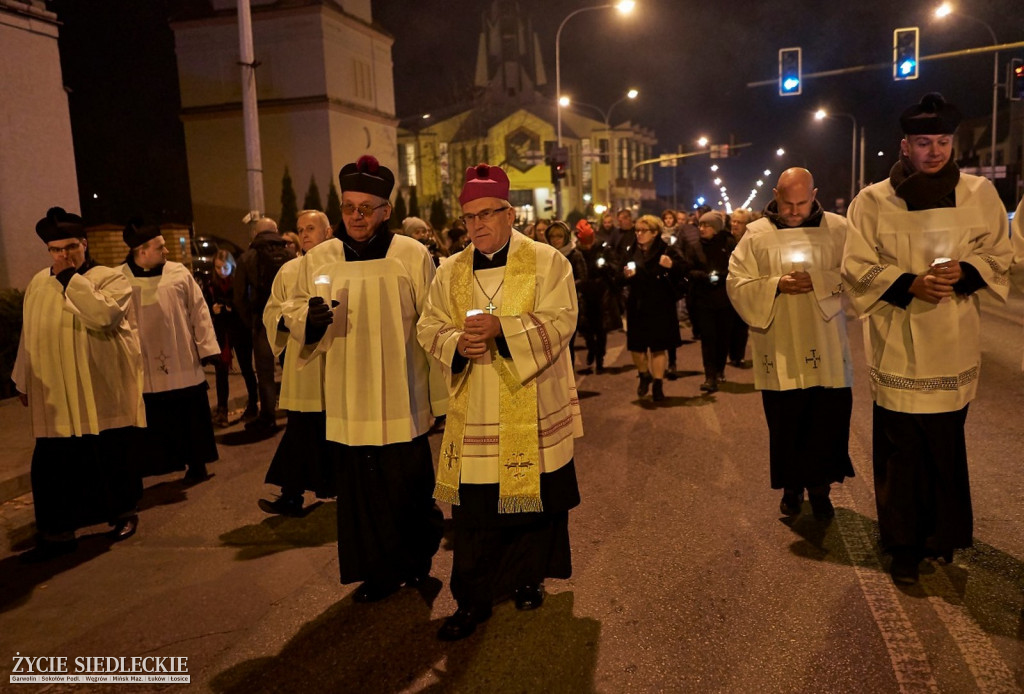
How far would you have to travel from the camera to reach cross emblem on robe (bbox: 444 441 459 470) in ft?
13.1

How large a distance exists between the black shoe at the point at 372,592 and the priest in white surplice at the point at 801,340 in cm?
259

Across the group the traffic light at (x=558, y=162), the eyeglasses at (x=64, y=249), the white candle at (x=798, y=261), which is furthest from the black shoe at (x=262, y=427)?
the traffic light at (x=558, y=162)

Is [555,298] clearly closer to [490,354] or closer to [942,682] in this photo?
[490,354]

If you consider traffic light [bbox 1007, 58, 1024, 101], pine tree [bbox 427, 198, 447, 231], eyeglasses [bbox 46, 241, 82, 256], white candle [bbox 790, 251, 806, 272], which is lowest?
white candle [bbox 790, 251, 806, 272]

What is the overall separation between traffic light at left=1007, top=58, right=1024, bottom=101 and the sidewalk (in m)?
19.4

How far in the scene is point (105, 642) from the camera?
4121 mm

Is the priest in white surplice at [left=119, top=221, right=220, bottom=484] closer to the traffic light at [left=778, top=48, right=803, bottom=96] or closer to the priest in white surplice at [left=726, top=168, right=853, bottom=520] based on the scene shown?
the priest in white surplice at [left=726, top=168, right=853, bottom=520]

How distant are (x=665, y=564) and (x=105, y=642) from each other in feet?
9.56

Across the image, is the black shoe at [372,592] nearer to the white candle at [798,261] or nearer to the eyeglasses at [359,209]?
the eyeglasses at [359,209]

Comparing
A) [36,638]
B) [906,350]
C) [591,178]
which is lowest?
[36,638]

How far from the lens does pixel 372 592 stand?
446 centimetres

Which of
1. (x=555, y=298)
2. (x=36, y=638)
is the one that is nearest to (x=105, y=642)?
(x=36, y=638)

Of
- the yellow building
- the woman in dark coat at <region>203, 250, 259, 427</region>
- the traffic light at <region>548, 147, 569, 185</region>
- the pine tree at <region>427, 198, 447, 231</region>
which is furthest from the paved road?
the yellow building

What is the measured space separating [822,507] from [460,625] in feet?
8.75
